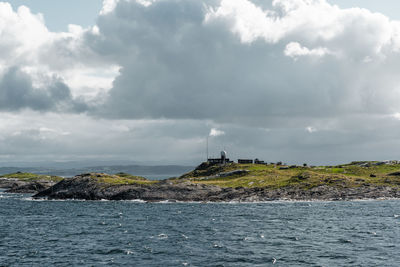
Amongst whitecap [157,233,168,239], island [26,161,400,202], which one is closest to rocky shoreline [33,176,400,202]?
island [26,161,400,202]

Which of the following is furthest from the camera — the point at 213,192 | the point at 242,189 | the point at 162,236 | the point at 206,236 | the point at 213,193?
the point at 242,189

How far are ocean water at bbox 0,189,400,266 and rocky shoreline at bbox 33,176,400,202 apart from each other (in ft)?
60.7

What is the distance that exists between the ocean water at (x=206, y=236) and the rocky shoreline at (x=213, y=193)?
18509mm

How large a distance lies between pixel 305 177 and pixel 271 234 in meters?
94.1

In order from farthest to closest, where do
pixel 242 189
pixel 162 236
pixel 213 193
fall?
pixel 242 189
pixel 213 193
pixel 162 236

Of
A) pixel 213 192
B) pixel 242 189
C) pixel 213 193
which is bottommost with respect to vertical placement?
pixel 213 193

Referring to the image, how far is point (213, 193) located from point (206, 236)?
245 feet

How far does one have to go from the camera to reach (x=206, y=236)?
260ft

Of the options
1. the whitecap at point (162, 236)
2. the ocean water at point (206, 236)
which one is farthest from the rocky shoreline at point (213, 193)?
the whitecap at point (162, 236)

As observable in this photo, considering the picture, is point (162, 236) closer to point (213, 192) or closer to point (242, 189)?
point (213, 192)

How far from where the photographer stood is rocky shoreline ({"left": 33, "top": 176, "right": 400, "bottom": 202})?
484 feet

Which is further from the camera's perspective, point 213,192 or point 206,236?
point 213,192

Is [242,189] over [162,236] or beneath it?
over

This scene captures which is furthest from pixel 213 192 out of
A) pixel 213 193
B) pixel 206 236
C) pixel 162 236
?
pixel 162 236
